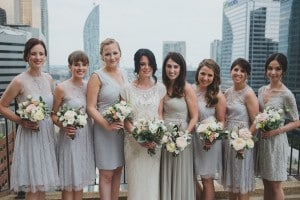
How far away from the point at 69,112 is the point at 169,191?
1.32 meters

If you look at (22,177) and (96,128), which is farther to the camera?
(96,128)

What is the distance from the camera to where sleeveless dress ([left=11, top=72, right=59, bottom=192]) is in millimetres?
3021

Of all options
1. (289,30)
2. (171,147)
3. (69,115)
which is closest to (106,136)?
(69,115)

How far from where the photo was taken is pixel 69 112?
Result: 9.55ft

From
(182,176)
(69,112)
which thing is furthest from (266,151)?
(69,112)

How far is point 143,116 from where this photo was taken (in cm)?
319

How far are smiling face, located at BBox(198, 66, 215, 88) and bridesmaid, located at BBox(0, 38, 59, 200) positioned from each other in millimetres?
1546

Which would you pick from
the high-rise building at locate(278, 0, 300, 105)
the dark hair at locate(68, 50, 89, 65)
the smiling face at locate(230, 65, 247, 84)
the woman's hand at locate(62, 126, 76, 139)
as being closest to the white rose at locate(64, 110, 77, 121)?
the woman's hand at locate(62, 126, 76, 139)

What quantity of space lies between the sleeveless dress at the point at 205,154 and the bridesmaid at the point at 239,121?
0.37 feet

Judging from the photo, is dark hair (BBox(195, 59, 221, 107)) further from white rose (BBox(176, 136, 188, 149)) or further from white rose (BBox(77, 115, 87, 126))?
white rose (BBox(77, 115, 87, 126))

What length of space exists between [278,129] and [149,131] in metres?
1.36

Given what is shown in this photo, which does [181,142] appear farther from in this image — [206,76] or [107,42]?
[107,42]

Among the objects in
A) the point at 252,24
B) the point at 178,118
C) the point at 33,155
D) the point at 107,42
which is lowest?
the point at 33,155

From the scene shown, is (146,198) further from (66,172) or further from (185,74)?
(185,74)
